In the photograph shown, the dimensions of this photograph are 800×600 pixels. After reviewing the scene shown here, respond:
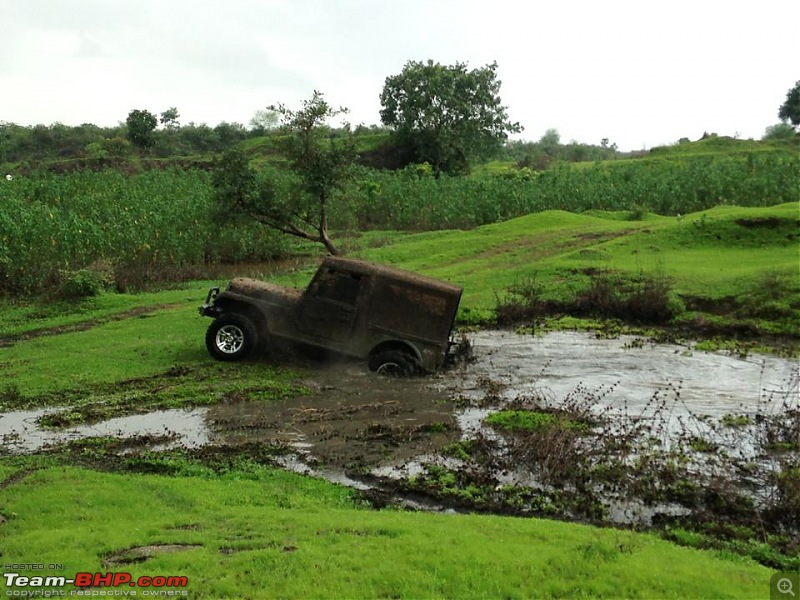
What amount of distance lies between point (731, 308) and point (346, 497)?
45.0 ft

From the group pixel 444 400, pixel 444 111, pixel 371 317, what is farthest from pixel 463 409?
pixel 444 111

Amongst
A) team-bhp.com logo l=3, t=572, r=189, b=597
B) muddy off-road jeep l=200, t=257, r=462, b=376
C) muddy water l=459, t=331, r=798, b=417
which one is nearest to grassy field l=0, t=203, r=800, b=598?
team-bhp.com logo l=3, t=572, r=189, b=597

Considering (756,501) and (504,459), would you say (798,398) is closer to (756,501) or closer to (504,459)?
(756,501)

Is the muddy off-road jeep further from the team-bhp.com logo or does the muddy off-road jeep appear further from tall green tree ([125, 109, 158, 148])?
tall green tree ([125, 109, 158, 148])

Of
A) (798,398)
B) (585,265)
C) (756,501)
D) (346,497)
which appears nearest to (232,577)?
(346,497)

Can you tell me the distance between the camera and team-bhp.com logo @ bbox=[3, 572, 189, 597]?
526cm

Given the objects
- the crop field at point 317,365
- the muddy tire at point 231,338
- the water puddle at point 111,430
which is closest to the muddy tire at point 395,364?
the crop field at point 317,365

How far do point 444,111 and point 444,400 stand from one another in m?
46.3

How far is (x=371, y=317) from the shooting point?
1399 centimetres

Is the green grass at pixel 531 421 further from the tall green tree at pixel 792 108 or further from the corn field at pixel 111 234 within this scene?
the tall green tree at pixel 792 108

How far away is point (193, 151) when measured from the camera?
71.5 m

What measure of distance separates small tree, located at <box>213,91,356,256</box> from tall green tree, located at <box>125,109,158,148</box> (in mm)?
48619

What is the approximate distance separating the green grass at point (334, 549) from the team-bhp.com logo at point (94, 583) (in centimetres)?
12

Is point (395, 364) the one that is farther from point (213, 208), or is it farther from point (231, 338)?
point (213, 208)
